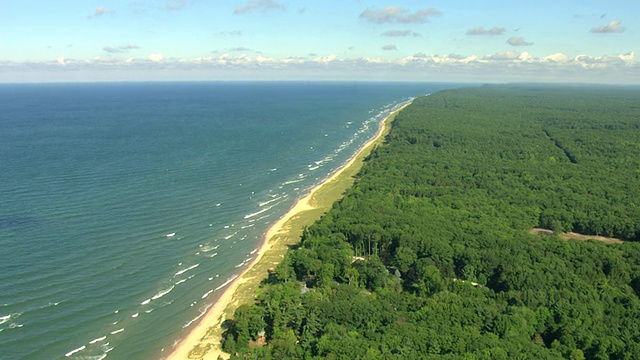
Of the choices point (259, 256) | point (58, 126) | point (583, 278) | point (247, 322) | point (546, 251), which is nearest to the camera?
point (247, 322)

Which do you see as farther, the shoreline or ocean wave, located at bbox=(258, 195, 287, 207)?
ocean wave, located at bbox=(258, 195, 287, 207)

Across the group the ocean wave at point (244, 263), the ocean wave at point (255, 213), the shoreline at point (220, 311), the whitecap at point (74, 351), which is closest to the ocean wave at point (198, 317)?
the shoreline at point (220, 311)

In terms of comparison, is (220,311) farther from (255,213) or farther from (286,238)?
(255,213)

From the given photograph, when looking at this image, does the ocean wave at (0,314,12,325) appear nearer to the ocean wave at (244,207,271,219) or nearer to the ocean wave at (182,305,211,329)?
the ocean wave at (182,305,211,329)

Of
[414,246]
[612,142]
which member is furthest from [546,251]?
[612,142]

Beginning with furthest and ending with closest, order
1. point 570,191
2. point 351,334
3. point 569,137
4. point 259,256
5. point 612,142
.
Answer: point 569,137
point 612,142
point 570,191
point 259,256
point 351,334

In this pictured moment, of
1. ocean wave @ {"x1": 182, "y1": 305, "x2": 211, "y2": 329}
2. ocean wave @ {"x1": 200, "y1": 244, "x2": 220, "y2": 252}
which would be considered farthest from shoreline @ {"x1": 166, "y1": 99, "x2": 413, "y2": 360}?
ocean wave @ {"x1": 200, "y1": 244, "x2": 220, "y2": 252}

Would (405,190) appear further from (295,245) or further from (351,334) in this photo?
(351,334)
